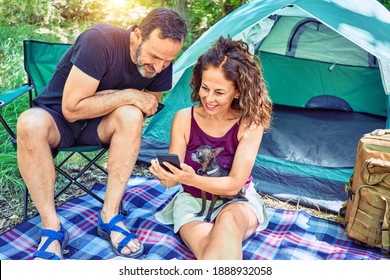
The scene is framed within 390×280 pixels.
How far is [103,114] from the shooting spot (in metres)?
2.09

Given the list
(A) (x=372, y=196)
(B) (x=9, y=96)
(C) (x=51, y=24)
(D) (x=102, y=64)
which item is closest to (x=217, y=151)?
(D) (x=102, y=64)

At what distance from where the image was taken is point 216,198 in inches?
79.3

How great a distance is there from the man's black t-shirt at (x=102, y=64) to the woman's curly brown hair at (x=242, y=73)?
1.15 ft

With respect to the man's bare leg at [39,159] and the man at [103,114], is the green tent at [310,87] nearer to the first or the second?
the man at [103,114]

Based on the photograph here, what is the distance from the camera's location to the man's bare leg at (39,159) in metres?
1.93

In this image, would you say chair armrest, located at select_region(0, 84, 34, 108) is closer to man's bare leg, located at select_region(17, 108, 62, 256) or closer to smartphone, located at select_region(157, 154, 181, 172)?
man's bare leg, located at select_region(17, 108, 62, 256)

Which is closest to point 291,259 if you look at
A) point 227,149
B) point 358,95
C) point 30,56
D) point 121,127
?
point 227,149

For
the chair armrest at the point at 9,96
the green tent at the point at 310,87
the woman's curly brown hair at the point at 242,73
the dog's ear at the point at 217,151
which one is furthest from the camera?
the green tent at the point at 310,87

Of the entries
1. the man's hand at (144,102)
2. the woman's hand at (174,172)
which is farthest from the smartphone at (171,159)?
the man's hand at (144,102)

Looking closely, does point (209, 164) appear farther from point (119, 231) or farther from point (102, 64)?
point (102, 64)

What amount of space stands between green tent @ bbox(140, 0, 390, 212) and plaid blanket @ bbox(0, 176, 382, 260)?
1.09ft

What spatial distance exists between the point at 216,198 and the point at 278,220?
23.8 inches

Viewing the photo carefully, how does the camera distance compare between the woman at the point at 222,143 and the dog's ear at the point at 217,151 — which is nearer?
the woman at the point at 222,143

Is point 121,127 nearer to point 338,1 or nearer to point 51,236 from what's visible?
point 51,236
